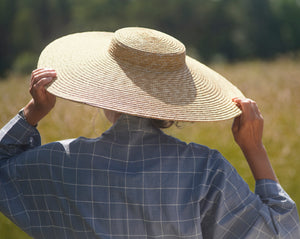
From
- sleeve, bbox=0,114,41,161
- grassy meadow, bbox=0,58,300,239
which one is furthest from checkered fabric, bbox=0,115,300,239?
grassy meadow, bbox=0,58,300,239

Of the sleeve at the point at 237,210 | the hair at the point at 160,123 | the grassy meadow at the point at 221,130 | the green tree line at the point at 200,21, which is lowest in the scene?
the green tree line at the point at 200,21

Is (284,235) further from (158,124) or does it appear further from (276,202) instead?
(158,124)

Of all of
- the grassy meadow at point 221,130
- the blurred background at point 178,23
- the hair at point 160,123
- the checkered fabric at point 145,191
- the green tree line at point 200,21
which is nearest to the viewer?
the checkered fabric at point 145,191

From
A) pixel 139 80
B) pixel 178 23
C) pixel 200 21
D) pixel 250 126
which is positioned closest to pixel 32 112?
pixel 139 80

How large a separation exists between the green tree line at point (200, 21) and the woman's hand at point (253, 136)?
31885 mm

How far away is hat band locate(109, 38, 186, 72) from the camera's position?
1342 mm

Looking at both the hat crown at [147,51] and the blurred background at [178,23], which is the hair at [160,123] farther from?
the blurred background at [178,23]

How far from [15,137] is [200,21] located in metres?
38.4

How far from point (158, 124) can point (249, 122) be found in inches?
12.9

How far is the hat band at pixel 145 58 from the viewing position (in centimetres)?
134

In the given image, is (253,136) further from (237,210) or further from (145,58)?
(145,58)

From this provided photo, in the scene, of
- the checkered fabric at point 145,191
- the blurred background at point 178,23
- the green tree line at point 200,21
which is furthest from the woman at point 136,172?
the green tree line at point 200,21

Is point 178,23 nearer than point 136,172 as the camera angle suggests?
No

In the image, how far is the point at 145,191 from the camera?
4.18 feet
